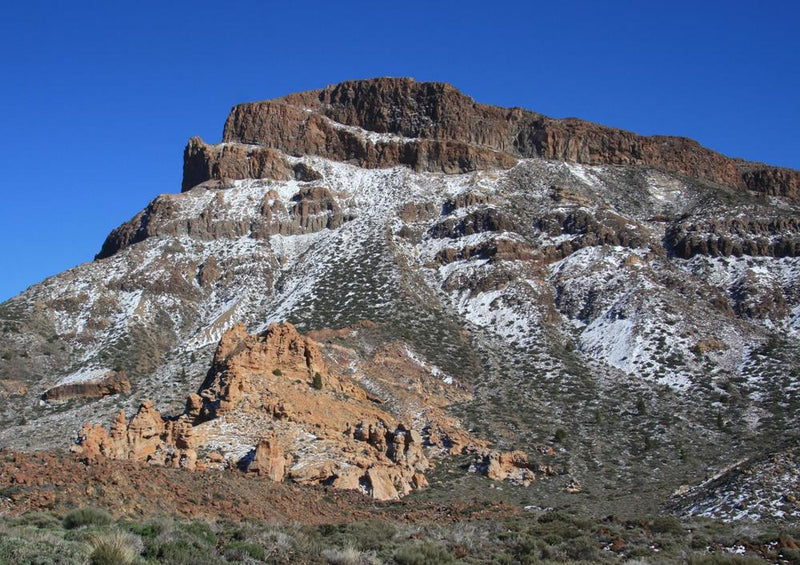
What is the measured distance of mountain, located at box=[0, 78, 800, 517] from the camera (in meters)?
51.2

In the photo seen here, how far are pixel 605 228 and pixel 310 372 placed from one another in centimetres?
5244

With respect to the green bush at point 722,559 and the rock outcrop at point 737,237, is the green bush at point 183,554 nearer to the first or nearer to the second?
the green bush at point 722,559

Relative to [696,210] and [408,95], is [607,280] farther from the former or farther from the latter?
[408,95]

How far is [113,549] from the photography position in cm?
1292

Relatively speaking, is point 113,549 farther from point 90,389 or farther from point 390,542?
point 90,389

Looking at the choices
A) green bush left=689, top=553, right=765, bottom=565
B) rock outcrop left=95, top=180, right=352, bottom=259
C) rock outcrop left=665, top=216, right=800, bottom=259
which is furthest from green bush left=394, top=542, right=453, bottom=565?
rock outcrop left=95, top=180, right=352, bottom=259

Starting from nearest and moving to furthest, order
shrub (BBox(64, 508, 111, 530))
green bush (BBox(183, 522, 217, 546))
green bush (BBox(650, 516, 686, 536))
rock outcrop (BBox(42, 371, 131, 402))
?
green bush (BBox(183, 522, 217, 546)) < shrub (BBox(64, 508, 111, 530)) < green bush (BBox(650, 516, 686, 536)) < rock outcrop (BBox(42, 371, 131, 402))

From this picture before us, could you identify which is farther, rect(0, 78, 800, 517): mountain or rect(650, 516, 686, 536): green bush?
rect(0, 78, 800, 517): mountain

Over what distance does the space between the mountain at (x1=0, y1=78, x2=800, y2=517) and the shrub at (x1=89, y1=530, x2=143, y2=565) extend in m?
18.7

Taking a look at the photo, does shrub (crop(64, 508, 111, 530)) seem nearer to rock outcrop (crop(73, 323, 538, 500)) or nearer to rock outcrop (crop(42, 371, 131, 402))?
rock outcrop (crop(73, 323, 538, 500))

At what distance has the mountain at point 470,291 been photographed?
168 ft

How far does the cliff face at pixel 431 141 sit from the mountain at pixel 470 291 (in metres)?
0.38

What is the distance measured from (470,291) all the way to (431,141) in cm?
4061

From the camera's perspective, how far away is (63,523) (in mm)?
16531
